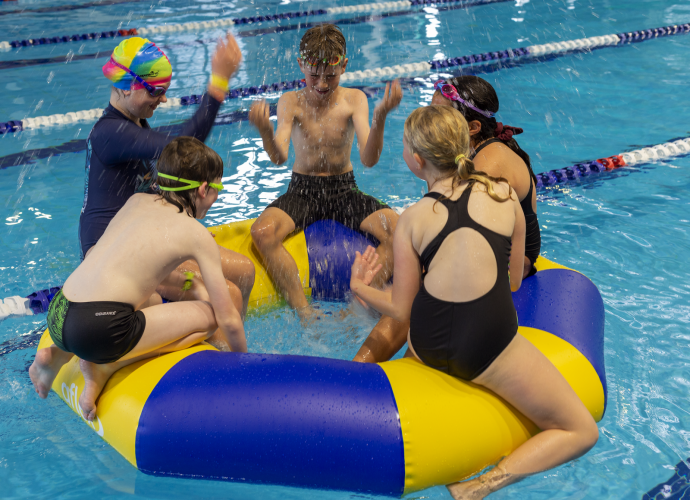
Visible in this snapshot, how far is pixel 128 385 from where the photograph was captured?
242 cm

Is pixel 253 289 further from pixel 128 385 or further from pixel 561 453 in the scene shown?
pixel 561 453

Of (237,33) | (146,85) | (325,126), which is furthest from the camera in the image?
(237,33)

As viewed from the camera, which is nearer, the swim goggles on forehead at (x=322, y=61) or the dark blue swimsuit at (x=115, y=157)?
the dark blue swimsuit at (x=115, y=157)

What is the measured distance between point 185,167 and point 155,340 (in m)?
0.70

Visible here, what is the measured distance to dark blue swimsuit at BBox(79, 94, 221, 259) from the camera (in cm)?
277

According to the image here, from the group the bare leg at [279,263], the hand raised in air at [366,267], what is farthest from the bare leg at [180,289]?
the hand raised in air at [366,267]

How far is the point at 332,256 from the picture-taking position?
348cm

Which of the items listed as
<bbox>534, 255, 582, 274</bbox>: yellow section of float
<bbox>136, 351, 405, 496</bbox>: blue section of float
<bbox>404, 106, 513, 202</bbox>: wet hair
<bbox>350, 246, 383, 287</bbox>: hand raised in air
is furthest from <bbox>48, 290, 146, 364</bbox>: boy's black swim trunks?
<bbox>534, 255, 582, 274</bbox>: yellow section of float

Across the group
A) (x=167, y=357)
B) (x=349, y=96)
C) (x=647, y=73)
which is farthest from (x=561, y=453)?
(x=647, y=73)

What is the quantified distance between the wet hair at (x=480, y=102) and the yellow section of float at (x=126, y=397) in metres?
1.59

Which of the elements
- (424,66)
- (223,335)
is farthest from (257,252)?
(424,66)

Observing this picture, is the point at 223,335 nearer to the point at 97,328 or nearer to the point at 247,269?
the point at 247,269

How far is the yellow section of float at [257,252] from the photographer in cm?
343

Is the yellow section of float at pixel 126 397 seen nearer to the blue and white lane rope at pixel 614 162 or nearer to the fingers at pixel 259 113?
the fingers at pixel 259 113
